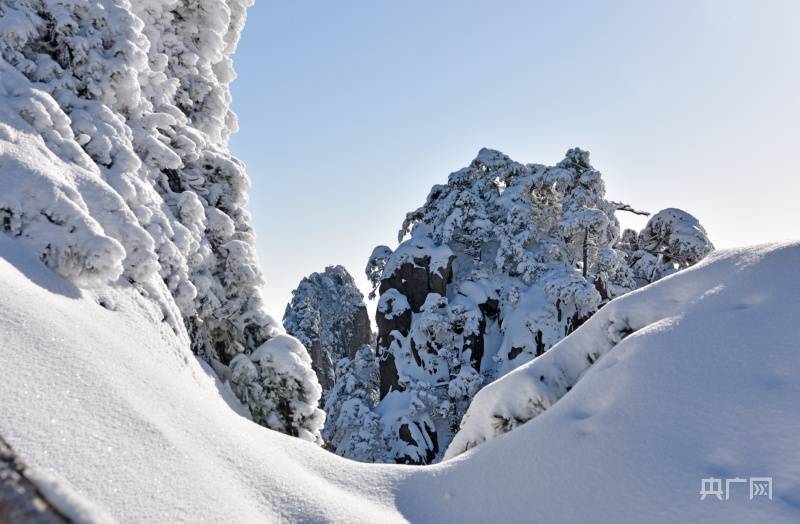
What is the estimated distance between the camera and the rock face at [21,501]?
110cm

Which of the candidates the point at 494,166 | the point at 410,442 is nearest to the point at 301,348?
the point at 410,442

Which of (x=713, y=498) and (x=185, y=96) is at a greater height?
(x=185, y=96)

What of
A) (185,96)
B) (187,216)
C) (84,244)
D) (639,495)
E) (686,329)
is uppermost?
(185,96)

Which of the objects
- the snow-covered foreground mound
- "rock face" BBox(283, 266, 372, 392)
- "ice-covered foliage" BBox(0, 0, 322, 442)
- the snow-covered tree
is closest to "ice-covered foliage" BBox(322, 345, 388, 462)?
the snow-covered tree

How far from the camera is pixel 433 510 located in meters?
5.28

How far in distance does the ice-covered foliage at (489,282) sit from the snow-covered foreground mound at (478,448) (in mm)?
16668

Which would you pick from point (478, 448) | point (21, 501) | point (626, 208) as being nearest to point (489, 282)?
point (626, 208)

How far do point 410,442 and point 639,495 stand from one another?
1853cm

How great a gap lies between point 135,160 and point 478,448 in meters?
6.22

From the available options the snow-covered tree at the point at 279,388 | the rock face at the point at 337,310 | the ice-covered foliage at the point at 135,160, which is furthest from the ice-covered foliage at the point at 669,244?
the rock face at the point at 337,310

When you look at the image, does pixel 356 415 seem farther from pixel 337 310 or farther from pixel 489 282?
pixel 337 310

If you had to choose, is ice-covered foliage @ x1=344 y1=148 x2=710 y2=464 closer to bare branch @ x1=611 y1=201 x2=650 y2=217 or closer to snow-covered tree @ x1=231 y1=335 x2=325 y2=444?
bare branch @ x1=611 y1=201 x2=650 y2=217

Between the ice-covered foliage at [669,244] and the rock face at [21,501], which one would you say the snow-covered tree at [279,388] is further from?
the ice-covered foliage at [669,244]

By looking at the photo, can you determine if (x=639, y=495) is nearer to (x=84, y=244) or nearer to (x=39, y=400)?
(x=39, y=400)
